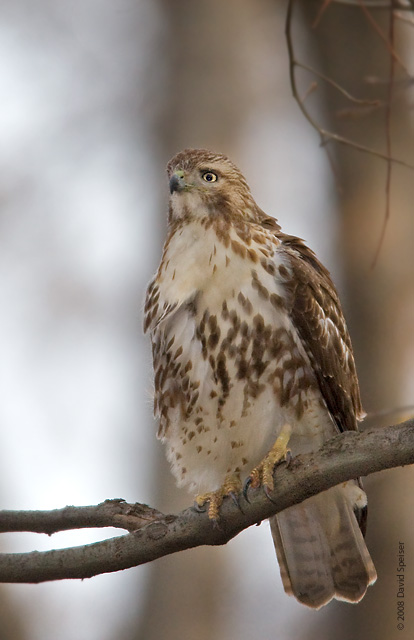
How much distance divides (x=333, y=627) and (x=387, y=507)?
2.65 ft

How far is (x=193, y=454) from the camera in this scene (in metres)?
4.62

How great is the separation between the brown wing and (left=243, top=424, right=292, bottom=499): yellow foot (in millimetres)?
257

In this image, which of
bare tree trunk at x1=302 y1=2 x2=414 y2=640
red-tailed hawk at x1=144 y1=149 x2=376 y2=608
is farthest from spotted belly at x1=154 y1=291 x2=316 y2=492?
bare tree trunk at x1=302 y1=2 x2=414 y2=640

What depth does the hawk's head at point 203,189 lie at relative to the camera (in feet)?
15.2

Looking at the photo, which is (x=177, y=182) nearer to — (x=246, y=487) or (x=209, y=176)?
(x=209, y=176)

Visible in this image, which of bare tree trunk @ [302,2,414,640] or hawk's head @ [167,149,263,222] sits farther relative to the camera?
bare tree trunk @ [302,2,414,640]

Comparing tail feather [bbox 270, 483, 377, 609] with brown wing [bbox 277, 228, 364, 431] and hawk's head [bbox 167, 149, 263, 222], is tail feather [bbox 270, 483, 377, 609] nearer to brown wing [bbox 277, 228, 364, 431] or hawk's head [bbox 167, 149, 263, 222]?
brown wing [bbox 277, 228, 364, 431]

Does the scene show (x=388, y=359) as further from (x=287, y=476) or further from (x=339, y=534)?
(x=287, y=476)

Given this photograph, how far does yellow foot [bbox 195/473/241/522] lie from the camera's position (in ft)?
12.1

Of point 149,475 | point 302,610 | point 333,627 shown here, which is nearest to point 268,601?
point 302,610

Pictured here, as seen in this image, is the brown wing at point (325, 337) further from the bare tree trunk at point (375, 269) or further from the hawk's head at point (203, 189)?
the bare tree trunk at point (375, 269)

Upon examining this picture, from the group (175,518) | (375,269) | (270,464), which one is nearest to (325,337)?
(270,464)

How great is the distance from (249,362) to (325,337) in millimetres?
375

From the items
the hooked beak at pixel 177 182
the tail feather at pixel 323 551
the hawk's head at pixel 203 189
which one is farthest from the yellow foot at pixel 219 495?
the hooked beak at pixel 177 182
